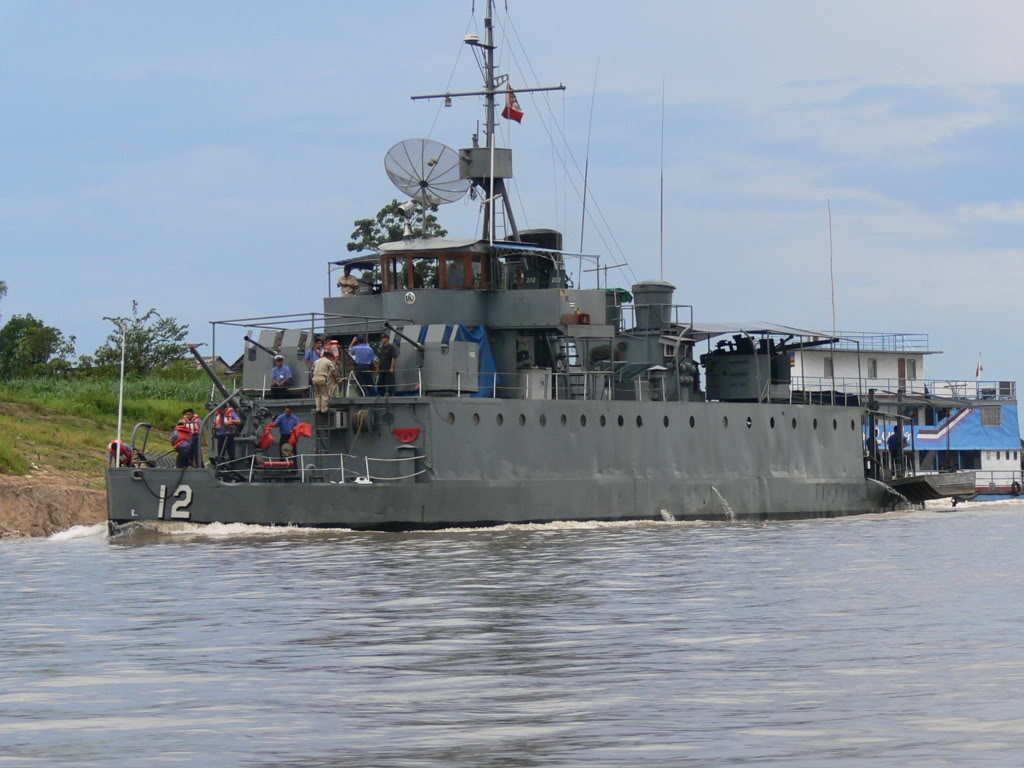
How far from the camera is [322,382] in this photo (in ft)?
83.4

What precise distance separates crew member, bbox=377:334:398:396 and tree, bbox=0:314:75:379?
30958mm

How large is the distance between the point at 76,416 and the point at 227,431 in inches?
546

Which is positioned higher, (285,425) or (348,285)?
(348,285)

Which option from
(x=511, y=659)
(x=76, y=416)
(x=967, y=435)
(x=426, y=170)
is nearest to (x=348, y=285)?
(x=426, y=170)

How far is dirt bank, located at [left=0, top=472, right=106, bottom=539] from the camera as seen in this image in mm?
28406

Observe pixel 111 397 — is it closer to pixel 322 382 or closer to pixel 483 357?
pixel 483 357

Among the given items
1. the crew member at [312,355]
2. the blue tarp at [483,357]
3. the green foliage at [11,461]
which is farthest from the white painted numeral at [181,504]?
the green foliage at [11,461]

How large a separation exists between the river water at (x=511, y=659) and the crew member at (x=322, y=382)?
15.4 ft

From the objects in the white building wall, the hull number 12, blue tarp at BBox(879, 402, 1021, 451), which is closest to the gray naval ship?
the hull number 12

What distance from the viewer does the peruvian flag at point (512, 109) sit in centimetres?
3144

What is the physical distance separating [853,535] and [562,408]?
5.40 m

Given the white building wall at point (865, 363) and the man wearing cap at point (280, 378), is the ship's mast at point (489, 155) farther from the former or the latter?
the white building wall at point (865, 363)

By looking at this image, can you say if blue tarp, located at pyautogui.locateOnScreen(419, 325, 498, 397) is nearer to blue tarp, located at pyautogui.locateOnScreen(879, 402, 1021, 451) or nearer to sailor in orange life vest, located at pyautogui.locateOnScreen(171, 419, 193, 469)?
sailor in orange life vest, located at pyautogui.locateOnScreen(171, 419, 193, 469)

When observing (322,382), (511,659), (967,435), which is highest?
(322,382)
